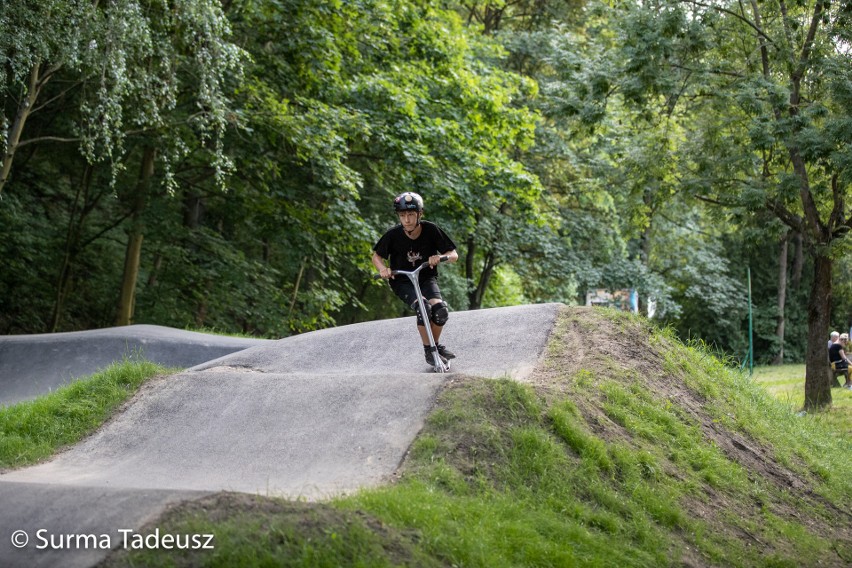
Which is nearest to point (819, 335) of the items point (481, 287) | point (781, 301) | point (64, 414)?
point (64, 414)

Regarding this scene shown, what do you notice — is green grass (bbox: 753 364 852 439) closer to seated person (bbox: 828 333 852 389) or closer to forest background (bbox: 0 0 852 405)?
forest background (bbox: 0 0 852 405)

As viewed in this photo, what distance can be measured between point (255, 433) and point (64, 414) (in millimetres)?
Answer: 2561

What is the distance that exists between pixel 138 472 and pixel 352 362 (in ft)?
11.0

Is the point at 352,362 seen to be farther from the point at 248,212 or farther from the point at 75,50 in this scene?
the point at 248,212

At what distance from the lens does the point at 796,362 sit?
116 feet

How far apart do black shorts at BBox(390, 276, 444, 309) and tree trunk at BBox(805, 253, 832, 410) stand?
8.91m

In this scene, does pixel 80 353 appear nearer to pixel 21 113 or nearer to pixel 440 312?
pixel 21 113

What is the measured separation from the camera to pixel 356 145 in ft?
65.7

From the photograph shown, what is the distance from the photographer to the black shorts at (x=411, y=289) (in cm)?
896

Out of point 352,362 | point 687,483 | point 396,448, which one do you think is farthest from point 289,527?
point 352,362

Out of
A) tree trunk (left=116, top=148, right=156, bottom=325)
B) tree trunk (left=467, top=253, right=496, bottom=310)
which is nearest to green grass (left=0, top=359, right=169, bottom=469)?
tree trunk (left=116, top=148, right=156, bottom=325)

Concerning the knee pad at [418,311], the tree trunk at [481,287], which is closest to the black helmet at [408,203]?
the knee pad at [418,311]

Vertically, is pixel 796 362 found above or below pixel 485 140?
below

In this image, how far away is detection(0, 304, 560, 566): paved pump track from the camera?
544 cm
